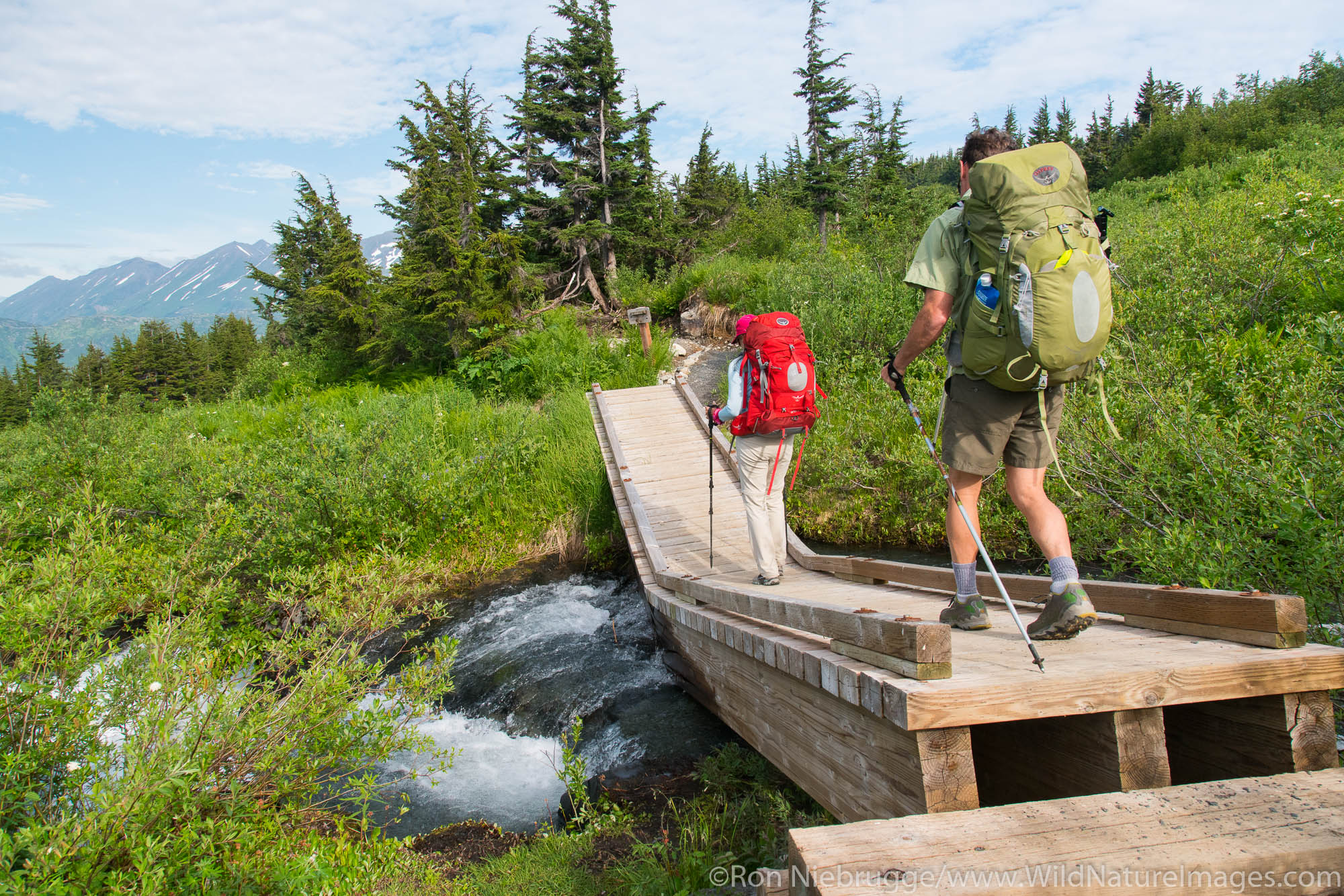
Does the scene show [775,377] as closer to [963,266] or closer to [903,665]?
[963,266]

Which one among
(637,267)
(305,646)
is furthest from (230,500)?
(637,267)

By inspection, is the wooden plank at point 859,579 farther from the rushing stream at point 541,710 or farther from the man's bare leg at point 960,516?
the man's bare leg at point 960,516

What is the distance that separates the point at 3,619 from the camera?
11.4ft

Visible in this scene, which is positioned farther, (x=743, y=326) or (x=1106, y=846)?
(x=743, y=326)

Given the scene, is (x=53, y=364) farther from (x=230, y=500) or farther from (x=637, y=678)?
(x=637, y=678)

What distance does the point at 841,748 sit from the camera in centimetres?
293

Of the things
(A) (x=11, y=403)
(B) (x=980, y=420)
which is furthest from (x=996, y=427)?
(A) (x=11, y=403)

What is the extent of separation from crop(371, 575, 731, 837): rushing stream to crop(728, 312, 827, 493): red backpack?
2699 millimetres

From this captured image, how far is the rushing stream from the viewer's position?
5422mm

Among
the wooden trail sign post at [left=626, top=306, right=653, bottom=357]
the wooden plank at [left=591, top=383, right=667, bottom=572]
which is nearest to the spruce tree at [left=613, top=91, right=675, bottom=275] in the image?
the wooden trail sign post at [left=626, top=306, right=653, bottom=357]

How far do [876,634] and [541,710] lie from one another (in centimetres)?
490

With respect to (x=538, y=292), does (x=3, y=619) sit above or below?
below

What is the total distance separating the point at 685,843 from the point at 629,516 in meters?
4.84

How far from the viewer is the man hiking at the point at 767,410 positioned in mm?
5125
